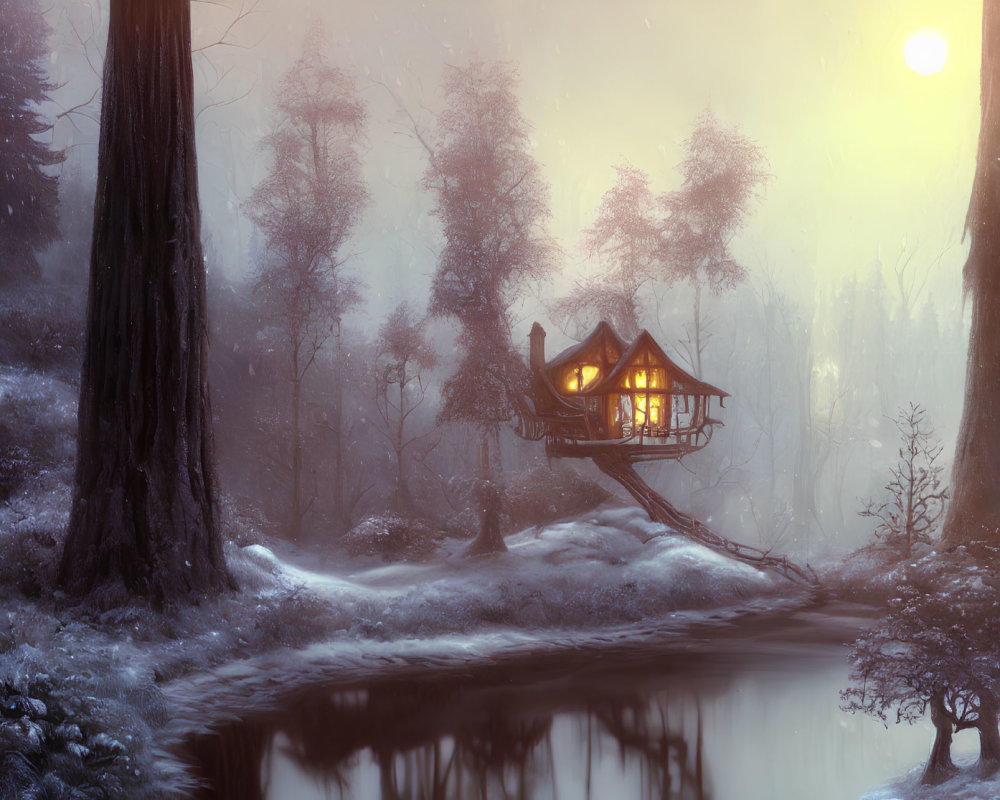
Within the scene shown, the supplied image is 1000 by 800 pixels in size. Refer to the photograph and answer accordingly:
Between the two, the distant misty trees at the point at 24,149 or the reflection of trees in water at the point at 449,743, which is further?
the distant misty trees at the point at 24,149

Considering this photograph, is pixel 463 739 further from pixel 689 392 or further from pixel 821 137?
pixel 821 137

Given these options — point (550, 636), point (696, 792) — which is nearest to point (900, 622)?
point (696, 792)

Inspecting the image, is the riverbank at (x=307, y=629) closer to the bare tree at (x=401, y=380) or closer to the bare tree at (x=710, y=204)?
the bare tree at (x=401, y=380)

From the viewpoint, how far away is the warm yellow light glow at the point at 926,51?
6918mm

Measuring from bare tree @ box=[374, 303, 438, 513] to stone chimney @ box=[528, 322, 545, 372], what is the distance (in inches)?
50.4

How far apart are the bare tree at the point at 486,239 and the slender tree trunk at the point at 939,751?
444 centimetres

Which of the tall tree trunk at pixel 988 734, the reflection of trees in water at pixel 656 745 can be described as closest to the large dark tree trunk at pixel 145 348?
the reflection of trees in water at pixel 656 745

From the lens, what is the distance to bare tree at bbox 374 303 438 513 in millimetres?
8531

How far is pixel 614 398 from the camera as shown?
7277mm

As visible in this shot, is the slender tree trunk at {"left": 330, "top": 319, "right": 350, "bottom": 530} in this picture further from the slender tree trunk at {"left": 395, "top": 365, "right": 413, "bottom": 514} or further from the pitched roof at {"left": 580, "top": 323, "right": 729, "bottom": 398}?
the pitched roof at {"left": 580, "top": 323, "right": 729, "bottom": 398}

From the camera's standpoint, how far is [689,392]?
7.28m

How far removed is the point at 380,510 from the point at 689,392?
10.9ft

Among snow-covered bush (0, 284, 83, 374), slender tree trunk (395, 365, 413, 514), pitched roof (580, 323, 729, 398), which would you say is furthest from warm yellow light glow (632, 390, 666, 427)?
snow-covered bush (0, 284, 83, 374)

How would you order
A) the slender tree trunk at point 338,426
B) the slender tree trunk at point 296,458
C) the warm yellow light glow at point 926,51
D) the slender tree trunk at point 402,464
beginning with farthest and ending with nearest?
the slender tree trunk at point 338,426 → the slender tree trunk at point 402,464 → the slender tree trunk at point 296,458 → the warm yellow light glow at point 926,51
